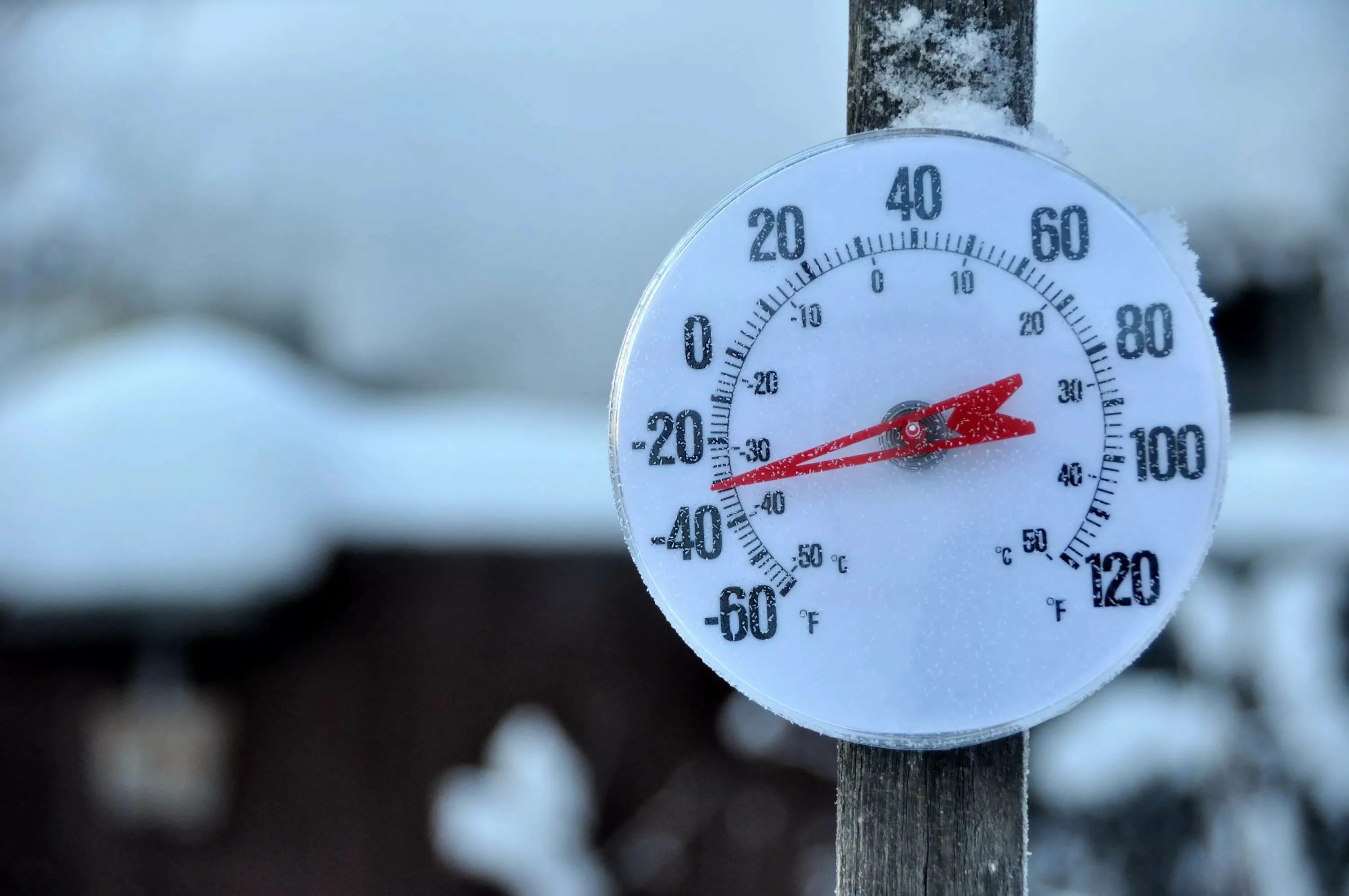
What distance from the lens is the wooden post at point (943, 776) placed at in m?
1.07

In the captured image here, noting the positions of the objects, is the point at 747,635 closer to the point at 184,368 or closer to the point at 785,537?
the point at 785,537

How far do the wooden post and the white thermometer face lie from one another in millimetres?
114

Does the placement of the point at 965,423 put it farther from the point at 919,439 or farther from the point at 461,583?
the point at 461,583

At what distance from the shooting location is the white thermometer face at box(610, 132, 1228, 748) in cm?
95

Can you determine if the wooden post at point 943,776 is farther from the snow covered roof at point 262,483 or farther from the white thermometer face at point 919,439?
the snow covered roof at point 262,483

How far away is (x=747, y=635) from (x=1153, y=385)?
0.42 metres

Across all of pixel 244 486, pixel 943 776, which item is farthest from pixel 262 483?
pixel 943 776

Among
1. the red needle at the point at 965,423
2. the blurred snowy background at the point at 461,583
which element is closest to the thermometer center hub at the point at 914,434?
the red needle at the point at 965,423

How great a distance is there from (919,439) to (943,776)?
36 centimetres

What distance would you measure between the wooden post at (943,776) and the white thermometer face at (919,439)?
0.38 feet

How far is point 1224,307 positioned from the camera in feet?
10.4

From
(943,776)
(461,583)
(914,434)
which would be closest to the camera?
(914,434)

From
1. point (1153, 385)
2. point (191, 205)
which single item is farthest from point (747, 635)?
point (191, 205)

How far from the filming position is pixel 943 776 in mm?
1073
